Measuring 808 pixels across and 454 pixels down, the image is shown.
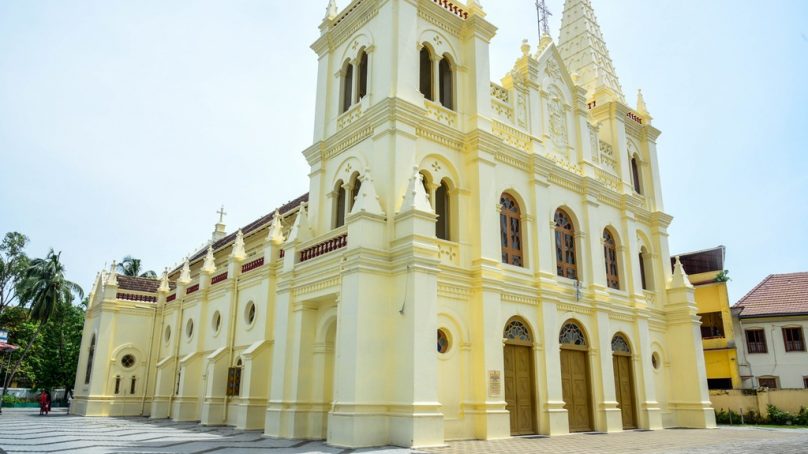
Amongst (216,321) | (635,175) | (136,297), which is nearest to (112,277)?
(136,297)

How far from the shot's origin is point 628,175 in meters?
24.1

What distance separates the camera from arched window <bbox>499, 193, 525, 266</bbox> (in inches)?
708

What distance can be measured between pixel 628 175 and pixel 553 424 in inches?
477

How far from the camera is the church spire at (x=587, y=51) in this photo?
83.3ft

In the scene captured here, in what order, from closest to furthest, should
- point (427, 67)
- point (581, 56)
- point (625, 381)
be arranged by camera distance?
point (427, 67)
point (625, 381)
point (581, 56)

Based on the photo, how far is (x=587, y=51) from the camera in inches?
1020

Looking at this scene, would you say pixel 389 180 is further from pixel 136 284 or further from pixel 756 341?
pixel 756 341

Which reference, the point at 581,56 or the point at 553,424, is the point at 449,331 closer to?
the point at 553,424

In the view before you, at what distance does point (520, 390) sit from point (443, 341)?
3.30 meters

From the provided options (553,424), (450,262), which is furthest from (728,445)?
(450,262)

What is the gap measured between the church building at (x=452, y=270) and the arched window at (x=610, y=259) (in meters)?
0.09

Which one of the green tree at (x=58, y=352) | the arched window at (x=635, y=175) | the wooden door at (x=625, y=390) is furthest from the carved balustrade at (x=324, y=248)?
the green tree at (x=58, y=352)

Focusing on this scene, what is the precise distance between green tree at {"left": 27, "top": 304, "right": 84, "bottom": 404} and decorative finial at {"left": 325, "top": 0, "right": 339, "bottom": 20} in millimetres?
32693

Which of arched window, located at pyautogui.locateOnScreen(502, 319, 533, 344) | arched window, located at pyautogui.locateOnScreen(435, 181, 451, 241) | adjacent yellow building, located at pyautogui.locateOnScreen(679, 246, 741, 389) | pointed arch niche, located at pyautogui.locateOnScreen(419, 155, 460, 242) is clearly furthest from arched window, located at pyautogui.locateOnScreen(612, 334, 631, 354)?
adjacent yellow building, located at pyautogui.locateOnScreen(679, 246, 741, 389)
